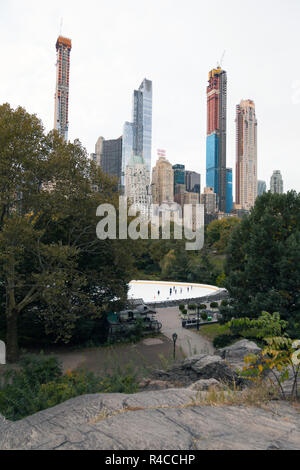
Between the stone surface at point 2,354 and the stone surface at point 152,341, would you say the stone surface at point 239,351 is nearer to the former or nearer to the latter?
the stone surface at point 152,341

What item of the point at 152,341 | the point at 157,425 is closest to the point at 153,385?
the point at 157,425

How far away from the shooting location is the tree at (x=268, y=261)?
1423 centimetres

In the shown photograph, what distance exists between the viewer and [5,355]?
49.4ft

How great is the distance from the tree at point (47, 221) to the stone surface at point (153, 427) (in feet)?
29.9

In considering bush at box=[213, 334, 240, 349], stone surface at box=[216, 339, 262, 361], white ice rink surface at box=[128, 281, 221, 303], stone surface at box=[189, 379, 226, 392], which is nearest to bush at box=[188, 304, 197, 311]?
white ice rink surface at box=[128, 281, 221, 303]

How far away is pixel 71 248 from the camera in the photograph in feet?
46.6

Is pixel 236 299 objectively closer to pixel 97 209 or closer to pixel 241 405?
pixel 97 209

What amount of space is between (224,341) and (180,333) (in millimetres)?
4615

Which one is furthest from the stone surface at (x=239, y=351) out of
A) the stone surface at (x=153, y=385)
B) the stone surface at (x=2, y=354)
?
the stone surface at (x=2, y=354)

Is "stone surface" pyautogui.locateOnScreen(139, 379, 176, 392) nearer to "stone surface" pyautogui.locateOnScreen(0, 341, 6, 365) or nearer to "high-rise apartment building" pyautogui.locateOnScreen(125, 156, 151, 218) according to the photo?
"stone surface" pyautogui.locateOnScreen(0, 341, 6, 365)

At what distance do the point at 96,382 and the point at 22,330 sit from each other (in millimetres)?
12362

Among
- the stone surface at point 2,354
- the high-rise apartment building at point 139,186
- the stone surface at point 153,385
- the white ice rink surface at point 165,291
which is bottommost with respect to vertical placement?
the white ice rink surface at point 165,291

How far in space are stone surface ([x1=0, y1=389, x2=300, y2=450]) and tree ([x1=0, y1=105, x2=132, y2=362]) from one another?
9124 millimetres
